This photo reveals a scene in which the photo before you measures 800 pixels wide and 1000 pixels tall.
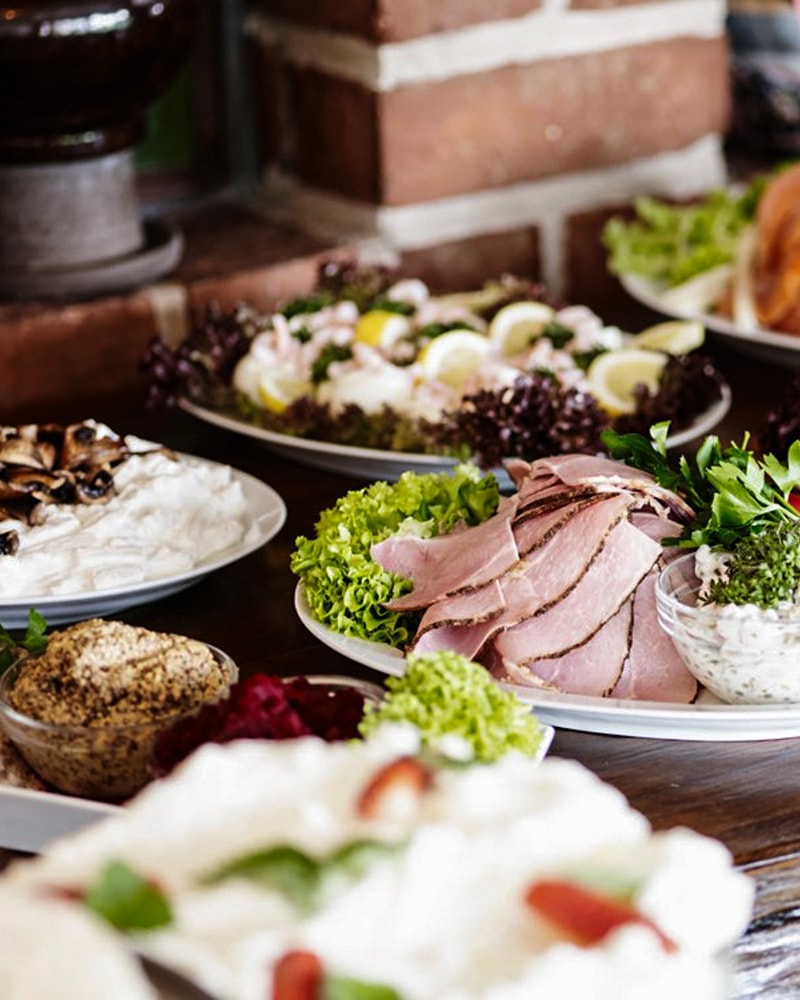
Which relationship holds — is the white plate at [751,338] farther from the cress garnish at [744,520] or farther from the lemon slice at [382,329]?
the cress garnish at [744,520]

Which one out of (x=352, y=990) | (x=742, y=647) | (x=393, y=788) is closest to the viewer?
(x=352, y=990)

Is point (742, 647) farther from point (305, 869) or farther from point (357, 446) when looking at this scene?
point (357, 446)

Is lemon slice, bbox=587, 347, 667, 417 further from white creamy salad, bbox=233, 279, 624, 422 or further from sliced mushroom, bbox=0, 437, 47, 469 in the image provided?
sliced mushroom, bbox=0, 437, 47, 469

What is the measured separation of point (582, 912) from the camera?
2.37ft

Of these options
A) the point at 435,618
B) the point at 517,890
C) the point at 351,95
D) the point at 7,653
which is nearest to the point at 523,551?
the point at 435,618

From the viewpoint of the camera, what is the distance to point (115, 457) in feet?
4.95

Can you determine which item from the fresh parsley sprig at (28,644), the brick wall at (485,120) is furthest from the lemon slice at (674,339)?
the fresh parsley sprig at (28,644)

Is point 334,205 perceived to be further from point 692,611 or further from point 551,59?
point 692,611

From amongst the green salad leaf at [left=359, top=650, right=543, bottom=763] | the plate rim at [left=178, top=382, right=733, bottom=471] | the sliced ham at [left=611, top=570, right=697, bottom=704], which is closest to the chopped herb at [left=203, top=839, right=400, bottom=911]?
the green salad leaf at [left=359, top=650, right=543, bottom=763]

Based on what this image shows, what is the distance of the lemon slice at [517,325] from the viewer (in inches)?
73.4

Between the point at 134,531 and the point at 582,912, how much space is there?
779 mm

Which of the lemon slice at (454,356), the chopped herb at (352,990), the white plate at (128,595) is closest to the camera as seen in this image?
the chopped herb at (352,990)

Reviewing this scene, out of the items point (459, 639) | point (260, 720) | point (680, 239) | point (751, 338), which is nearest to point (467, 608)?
point (459, 639)

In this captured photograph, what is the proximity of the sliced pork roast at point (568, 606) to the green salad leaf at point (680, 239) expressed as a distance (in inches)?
39.5
